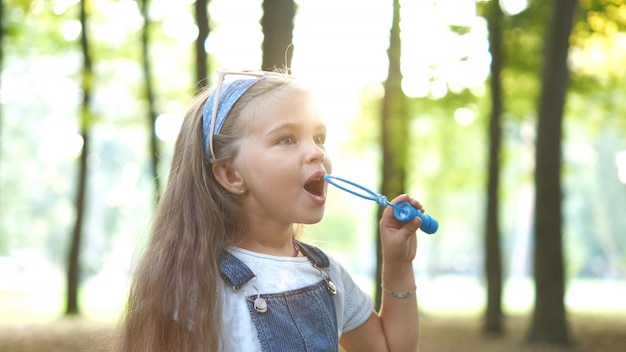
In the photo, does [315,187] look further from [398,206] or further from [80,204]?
[80,204]

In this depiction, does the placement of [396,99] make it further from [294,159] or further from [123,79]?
[294,159]

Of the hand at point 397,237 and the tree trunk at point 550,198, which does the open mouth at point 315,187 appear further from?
the tree trunk at point 550,198

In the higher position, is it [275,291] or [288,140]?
[288,140]

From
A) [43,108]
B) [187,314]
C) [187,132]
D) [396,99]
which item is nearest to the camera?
[187,314]

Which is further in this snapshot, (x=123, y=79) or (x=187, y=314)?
(x=123, y=79)

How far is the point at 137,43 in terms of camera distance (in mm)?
17688

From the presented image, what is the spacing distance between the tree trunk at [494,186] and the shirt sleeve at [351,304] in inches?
431

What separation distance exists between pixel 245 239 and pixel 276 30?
11.8 ft

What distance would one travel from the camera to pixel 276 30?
5.51 m

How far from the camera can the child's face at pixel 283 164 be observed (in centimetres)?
200

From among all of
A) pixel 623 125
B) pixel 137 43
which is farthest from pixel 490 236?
pixel 137 43

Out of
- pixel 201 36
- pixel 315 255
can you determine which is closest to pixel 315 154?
pixel 315 255

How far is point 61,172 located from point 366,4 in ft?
112

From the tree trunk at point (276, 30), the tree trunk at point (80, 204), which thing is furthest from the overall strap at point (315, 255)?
the tree trunk at point (80, 204)
